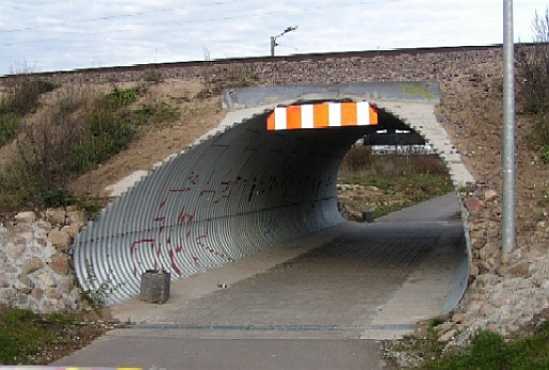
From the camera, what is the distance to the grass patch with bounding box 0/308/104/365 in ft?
29.9

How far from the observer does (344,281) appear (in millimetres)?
15078

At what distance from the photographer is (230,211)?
736 inches

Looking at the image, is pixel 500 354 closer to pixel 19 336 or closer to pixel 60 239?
pixel 19 336

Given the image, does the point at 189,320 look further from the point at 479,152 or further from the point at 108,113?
the point at 108,113

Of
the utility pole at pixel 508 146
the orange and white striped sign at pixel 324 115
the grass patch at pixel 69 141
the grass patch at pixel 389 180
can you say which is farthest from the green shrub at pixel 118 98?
the grass patch at pixel 389 180

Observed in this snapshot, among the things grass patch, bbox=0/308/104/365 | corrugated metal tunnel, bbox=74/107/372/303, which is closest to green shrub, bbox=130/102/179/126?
corrugated metal tunnel, bbox=74/107/372/303

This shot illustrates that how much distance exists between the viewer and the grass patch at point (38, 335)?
9102mm

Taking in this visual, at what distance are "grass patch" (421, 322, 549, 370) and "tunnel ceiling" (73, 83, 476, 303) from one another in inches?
226

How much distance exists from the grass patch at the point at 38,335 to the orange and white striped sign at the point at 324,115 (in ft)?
18.6

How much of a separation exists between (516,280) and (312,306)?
372 centimetres

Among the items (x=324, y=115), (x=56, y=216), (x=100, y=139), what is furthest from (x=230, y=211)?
(x=56, y=216)

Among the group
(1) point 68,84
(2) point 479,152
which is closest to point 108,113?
(1) point 68,84

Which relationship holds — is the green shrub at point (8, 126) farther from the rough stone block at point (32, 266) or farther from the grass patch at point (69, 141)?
the rough stone block at point (32, 266)

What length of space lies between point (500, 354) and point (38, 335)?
5825mm
